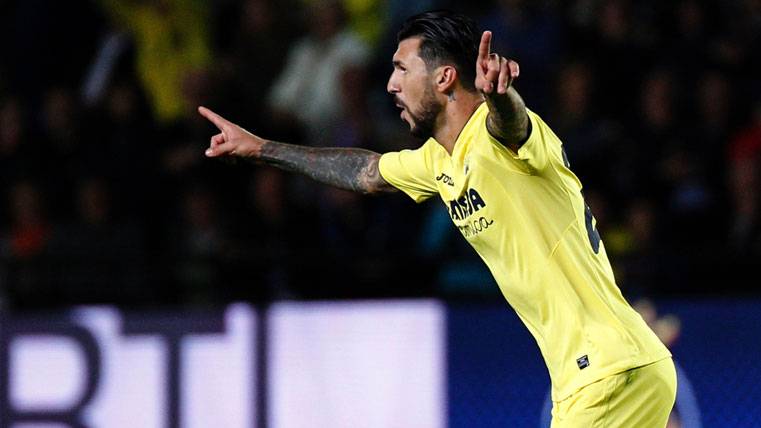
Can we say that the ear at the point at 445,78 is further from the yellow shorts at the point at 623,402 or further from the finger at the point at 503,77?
the yellow shorts at the point at 623,402

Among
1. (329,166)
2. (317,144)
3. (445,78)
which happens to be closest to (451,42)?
(445,78)

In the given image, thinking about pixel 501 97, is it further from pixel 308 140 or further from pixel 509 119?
pixel 308 140

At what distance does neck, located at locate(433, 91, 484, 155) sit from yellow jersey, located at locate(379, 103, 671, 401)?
0.03 m

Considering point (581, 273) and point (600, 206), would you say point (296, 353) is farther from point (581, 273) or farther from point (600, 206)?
point (581, 273)

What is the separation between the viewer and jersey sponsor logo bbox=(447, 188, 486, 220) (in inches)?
177

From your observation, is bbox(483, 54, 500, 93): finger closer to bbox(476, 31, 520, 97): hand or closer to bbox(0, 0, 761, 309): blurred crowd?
bbox(476, 31, 520, 97): hand

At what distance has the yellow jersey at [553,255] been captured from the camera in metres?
4.44

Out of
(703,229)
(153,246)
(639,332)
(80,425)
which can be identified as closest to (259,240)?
(153,246)

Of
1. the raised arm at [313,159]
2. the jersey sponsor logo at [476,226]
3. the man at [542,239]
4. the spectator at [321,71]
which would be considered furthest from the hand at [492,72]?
the spectator at [321,71]

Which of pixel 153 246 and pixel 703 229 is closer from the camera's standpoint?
pixel 703 229

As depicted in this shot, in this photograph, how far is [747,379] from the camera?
731 cm

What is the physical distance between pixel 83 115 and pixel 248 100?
115 cm

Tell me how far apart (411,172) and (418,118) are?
1.59ft

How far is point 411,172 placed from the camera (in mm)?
5078
